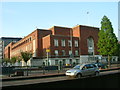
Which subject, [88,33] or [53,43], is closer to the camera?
[53,43]

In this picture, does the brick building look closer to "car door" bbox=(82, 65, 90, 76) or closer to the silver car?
the silver car

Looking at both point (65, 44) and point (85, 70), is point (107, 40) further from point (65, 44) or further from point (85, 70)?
point (85, 70)

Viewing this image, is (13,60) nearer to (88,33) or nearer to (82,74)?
(88,33)

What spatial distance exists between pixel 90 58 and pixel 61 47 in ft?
46.9

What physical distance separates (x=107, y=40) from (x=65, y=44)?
921 inches

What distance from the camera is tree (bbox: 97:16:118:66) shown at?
1700 inches

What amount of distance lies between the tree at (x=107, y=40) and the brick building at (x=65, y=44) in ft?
59.7

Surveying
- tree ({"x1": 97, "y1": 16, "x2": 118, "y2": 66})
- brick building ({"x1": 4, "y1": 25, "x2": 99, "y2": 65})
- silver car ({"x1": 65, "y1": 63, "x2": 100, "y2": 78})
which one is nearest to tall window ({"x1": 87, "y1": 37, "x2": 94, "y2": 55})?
brick building ({"x1": 4, "y1": 25, "x2": 99, "y2": 65})

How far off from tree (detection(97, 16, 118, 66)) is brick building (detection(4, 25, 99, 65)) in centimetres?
1819

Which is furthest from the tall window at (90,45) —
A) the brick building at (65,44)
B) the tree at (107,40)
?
the tree at (107,40)

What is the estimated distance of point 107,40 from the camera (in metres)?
43.5

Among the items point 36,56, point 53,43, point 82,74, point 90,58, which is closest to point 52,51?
point 53,43

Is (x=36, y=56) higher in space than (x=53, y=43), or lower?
lower

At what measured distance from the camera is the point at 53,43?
62.1 metres
